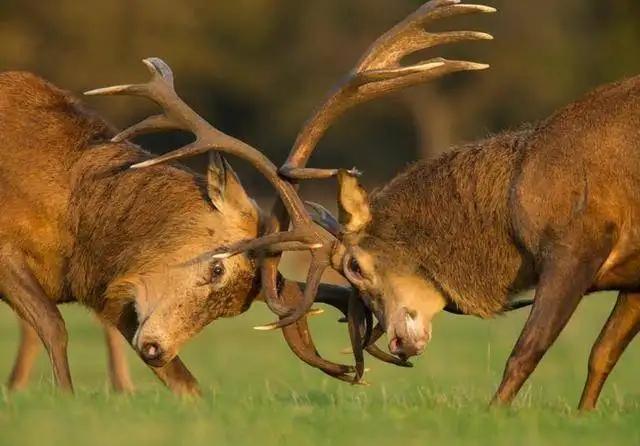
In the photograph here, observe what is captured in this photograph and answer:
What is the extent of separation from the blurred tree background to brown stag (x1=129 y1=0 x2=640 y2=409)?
4588 cm

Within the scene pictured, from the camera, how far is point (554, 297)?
11.0 metres

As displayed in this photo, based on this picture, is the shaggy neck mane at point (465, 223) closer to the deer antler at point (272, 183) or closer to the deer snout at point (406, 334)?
the deer snout at point (406, 334)

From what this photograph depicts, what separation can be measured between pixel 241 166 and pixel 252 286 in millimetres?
43868

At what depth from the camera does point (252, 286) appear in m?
12.0

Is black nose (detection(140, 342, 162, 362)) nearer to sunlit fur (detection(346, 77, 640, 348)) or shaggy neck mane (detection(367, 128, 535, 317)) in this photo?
sunlit fur (detection(346, 77, 640, 348))

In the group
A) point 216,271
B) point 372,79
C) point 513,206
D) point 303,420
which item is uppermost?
point 372,79

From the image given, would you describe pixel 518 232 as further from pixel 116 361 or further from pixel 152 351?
pixel 116 361

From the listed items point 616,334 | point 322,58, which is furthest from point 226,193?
point 322,58

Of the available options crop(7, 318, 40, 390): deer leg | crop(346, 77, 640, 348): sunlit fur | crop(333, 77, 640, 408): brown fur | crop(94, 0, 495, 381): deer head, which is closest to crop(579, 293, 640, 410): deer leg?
crop(333, 77, 640, 408): brown fur

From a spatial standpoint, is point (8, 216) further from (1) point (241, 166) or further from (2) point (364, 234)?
(1) point (241, 166)

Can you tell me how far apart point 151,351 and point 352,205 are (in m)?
1.60

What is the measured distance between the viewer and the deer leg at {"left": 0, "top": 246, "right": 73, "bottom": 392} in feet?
39.5

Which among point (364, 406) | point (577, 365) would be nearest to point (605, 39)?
point (577, 365)

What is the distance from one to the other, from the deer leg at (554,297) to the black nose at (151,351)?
233cm
